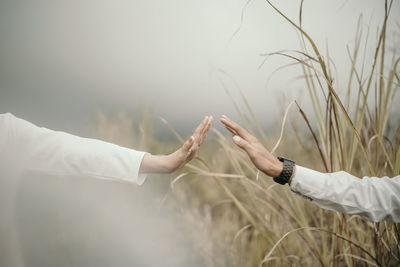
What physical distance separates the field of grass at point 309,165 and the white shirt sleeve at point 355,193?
0.10 m

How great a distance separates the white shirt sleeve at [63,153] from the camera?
716 mm

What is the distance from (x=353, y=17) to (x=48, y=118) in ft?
3.89

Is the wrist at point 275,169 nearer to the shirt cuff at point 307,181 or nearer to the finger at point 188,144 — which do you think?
the shirt cuff at point 307,181

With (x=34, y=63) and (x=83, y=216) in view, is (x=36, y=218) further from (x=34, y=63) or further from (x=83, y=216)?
(x=34, y=63)

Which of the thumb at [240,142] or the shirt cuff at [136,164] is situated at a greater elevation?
the thumb at [240,142]

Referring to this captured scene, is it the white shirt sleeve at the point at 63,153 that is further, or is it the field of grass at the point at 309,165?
the field of grass at the point at 309,165

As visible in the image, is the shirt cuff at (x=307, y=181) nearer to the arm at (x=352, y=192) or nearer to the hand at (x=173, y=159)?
the arm at (x=352, y=192)

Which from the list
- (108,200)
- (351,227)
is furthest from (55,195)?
(351,227)

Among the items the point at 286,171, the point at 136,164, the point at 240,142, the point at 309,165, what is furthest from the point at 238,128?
the point at 309,165

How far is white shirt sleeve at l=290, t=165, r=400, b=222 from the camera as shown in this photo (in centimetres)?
69

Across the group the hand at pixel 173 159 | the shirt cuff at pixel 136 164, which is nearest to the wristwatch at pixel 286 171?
the hand at pixel 173 159

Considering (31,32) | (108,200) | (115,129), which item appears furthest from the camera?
(115,129)

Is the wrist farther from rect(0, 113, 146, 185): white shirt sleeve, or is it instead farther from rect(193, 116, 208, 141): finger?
rect(0, 113, 146, 185): white shirt sleeve

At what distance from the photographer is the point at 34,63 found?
2.93 feet
